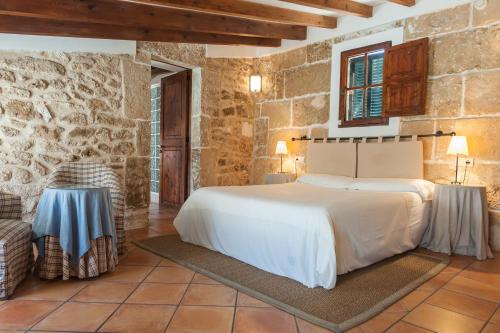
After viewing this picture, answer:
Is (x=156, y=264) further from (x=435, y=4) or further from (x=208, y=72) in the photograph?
(x=435, y=4)

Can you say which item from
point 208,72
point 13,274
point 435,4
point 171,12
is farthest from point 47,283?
point 435,4

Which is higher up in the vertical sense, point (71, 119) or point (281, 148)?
point (71, 119)

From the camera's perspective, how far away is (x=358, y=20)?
424cm

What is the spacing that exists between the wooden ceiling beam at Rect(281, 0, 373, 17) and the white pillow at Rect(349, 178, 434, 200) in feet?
6.17

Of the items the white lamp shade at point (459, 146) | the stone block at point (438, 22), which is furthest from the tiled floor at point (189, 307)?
the stone block at point (438, 22)

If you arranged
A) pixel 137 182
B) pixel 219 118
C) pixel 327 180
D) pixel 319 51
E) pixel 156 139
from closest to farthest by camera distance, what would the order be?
pixel 327 180, pixel 137 182, pixel 319 51, pixel 219 118, pixel 156 139

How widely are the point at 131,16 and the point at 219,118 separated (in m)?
2.12

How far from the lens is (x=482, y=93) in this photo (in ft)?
11.0

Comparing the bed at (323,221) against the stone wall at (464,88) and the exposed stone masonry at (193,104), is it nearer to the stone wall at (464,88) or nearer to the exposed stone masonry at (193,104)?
the stone wall at (464,88)

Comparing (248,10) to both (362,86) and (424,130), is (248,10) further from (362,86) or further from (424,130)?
(424,130)

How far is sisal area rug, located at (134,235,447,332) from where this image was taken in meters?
2.01

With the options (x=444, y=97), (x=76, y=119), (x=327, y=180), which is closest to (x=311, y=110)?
(x=327, y=180)

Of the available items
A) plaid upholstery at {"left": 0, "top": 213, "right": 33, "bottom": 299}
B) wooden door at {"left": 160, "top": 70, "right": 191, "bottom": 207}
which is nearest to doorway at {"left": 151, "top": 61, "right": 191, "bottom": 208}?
wooden door at {"left": 160, "top": 70, "right": 191, "bottom": 207}

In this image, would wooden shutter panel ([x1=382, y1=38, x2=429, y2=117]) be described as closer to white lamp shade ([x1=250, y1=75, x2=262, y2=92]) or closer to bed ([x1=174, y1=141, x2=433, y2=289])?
bed ([x1=174, y1=141, x2=433, y2=289])
